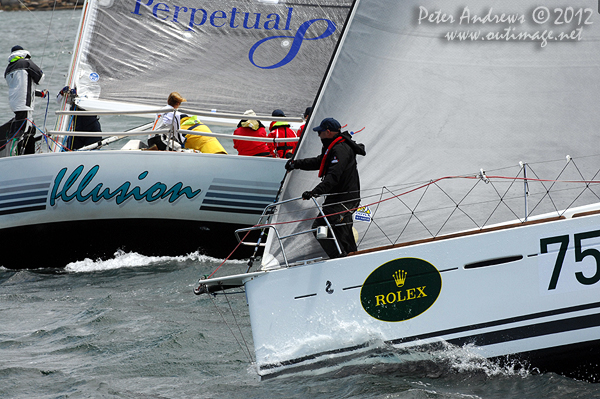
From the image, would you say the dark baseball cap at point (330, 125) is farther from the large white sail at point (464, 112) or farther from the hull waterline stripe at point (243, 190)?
the hull waterline stripe at point (243, 190)

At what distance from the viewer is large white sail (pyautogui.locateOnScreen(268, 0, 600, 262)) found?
5430mm

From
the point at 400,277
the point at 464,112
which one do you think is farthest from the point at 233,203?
the point at 400,277

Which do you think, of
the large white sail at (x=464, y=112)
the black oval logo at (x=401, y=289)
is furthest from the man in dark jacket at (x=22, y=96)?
the black oval logo at (x=401, y=289)

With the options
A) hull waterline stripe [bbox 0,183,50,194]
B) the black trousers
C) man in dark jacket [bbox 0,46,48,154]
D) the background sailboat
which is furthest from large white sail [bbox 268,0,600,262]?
man in dark jacket [bbox 0,46,48,154]

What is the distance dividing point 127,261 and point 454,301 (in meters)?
4.86

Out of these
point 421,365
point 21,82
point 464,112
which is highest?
point 464,112

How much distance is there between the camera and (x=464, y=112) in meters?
5.48

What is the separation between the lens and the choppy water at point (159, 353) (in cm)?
492

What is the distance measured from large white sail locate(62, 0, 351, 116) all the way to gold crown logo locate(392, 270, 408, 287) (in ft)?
17.5

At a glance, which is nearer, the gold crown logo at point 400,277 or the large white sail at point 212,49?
the gold crown logo at point 400,277

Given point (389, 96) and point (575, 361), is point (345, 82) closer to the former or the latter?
point (389, 96)

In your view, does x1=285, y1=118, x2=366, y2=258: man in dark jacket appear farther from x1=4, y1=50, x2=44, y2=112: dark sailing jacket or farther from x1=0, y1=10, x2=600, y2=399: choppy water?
x1=4, y1=50, x2=44, y2=112: dark sailing jacket

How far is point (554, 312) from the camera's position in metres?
4.83

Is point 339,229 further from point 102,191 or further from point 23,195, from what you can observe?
point 23,195
